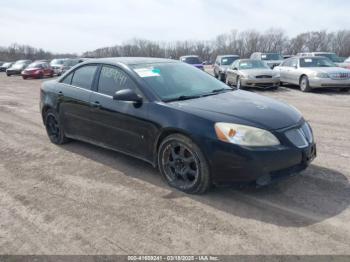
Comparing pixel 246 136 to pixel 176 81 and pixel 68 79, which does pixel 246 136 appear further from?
pixel 68 79

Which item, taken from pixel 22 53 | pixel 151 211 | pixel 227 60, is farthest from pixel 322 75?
pixel 22 53

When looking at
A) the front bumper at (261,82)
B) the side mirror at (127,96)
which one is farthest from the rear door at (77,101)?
the front bumper at (261,82)

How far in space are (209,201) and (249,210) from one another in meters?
0.45

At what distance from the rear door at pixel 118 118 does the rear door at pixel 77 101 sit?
192 mm

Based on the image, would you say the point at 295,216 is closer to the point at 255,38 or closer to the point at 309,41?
the point at 309,41

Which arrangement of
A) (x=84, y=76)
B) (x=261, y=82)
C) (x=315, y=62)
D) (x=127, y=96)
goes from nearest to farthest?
(x=127, y=96) < (x=84, y=76) < (x=315, y=62) < (x=261, y=82)

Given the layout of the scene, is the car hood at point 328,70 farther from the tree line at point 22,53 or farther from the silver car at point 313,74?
the tree line at point 22,53

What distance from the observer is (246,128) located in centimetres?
357

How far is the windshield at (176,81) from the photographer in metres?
4.35

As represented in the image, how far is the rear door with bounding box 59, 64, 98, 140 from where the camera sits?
17.0 ft

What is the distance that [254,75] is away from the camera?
1380 cm

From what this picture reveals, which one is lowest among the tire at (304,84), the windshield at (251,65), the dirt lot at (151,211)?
the dirt lot at (151,211)

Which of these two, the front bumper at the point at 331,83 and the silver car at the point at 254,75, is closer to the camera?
the front bumper at the point at 331,83

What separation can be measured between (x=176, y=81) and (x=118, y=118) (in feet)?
3.07
